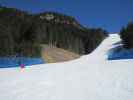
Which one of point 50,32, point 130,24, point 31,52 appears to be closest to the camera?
point 31,52

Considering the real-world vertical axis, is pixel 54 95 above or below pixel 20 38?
below

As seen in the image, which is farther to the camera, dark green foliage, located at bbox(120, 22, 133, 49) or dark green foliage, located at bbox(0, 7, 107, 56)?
dark green foliage, located at bbox(120, 22, 133, 49)

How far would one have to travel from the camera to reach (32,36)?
185 ft

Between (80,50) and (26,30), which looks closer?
(26,30)

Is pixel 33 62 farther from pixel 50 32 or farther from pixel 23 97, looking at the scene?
pixel 50 32

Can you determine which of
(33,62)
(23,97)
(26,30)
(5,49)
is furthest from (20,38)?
(23,97)

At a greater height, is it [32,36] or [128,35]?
[32,36]

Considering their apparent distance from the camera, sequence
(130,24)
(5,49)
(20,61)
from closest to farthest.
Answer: (20,61)
(5,49)
(130,24)

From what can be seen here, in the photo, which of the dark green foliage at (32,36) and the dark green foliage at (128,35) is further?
the dark green foliage at (128,35)

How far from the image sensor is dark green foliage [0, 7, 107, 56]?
36856 millimetres

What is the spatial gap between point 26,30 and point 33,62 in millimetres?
27297

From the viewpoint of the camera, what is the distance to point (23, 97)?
24.8ft

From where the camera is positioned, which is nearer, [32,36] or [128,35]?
[128,35]

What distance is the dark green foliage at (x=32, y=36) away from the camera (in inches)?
1451
